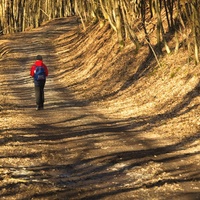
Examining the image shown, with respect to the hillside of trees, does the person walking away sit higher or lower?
lower

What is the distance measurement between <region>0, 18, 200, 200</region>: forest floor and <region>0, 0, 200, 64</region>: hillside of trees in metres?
0.88

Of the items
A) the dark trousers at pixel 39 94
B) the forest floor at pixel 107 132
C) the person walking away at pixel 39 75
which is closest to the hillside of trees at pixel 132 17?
the forest floor at pixel 107 132

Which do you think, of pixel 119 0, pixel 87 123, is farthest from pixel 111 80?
pixel 87 123

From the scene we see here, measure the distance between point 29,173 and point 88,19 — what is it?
40797mm

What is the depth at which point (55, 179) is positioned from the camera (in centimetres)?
890

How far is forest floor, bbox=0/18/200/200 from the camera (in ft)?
27.8

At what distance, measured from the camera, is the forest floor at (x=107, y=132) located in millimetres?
8461

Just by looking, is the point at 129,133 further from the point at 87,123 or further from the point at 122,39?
the point at 122,39

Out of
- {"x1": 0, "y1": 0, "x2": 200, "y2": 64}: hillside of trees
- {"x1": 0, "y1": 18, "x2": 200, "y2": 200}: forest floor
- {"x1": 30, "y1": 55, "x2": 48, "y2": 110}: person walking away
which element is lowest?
{"x1": 0, "y1": 18, "x2": 200, "y2": 200}: forest floor

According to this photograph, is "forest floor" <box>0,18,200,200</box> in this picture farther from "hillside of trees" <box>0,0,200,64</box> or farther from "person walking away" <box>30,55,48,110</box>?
"hillside of trees" <box>0,0,200,64</box>

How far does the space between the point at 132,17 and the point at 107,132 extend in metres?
17.8

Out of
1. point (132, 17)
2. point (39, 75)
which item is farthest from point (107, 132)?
point (132, 17)

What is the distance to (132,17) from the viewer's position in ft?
99.0

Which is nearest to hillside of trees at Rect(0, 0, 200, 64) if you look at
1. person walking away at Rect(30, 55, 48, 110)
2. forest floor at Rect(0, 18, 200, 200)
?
forest floor at Rect(0, 18, 200, 200)
